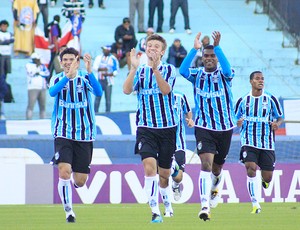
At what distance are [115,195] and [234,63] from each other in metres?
10.2

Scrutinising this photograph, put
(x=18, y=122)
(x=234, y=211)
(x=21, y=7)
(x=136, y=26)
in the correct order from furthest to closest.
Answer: (x=136, y=26)
(x=21, y=7)
(x=18, y=122)
(x=234, y=211)

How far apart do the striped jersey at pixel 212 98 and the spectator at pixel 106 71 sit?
491 inches

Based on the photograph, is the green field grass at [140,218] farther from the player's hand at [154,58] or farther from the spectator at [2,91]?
the spectator at [2,91]

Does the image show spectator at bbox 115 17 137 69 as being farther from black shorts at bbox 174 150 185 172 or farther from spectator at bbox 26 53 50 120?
black shorts at bbox 174 150 185 172

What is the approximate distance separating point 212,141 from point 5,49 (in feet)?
44.5

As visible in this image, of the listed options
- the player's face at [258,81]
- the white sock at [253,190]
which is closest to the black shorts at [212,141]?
the white sock at [253,190]

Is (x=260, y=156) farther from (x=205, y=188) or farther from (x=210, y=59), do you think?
(x=205, y=188)

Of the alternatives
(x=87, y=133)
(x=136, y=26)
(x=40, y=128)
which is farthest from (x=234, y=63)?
(x=87, y=133)

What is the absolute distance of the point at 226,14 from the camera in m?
35.5

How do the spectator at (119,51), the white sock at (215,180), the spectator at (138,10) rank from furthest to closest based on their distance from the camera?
the spectator at (138,10)
the spectator at (119,51)
the white sock at (215,180)

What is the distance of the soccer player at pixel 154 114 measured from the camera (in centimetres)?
1442

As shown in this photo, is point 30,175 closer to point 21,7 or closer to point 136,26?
point 21,7

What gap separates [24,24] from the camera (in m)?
30.5

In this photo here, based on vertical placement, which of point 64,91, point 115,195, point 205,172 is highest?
point 64,91
